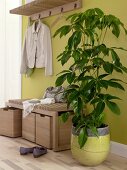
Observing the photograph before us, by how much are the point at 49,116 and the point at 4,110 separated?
887 mm

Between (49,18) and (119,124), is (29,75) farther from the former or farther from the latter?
(119,124)

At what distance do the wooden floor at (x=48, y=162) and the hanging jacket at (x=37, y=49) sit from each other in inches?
49.3

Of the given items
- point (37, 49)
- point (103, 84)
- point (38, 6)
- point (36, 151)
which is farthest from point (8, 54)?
point (103, 84)

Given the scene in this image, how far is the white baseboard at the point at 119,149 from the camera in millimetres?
2799

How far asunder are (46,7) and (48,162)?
202 cm

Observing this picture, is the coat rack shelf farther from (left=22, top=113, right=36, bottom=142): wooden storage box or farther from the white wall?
(left=22, top=113, right=36, bottom=142): wooden storage box

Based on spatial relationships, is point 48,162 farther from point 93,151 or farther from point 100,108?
point 100,108

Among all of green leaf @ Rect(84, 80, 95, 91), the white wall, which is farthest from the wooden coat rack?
green leaf @ Rect(84, 80, 95, 91)

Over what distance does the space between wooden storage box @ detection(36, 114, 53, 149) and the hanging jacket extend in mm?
804

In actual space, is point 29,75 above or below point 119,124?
above

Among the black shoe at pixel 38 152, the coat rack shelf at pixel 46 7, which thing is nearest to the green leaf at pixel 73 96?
the black shoe at pixel 38 152

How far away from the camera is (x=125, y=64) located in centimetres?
279

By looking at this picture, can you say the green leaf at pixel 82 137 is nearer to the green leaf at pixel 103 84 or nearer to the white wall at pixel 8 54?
the green leaf at pixel 103 84

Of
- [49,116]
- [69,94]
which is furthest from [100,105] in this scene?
[49,116]
